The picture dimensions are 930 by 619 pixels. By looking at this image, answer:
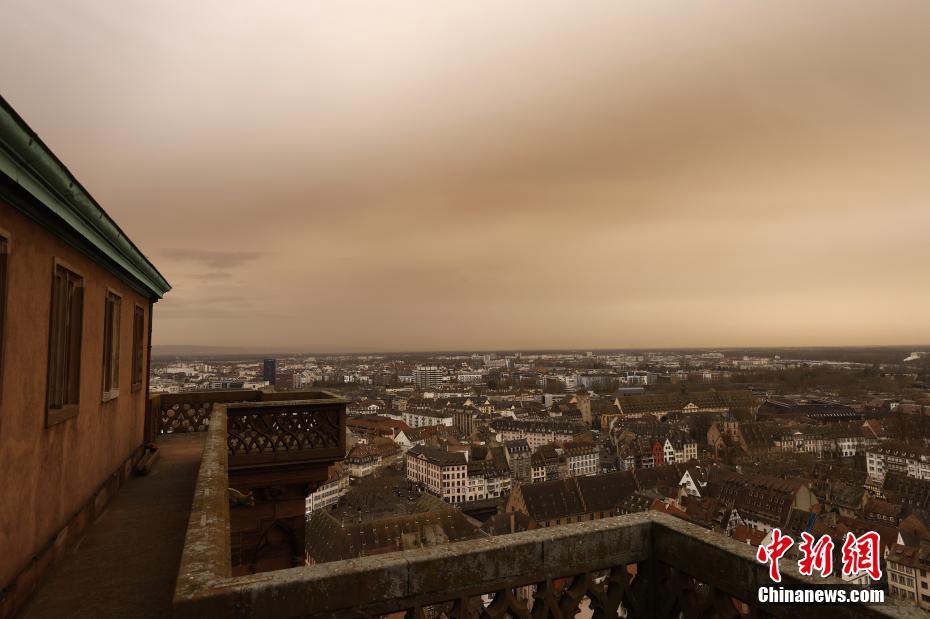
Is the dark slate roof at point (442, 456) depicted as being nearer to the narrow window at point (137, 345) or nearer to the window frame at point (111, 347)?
the narrow window at point (137, 345)

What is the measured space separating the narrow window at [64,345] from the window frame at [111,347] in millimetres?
1521

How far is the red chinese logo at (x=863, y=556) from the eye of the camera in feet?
11.9

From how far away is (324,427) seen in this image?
10.9 m

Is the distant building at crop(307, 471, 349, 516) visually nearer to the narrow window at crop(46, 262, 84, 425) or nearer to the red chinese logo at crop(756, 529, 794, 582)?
the narrow window at crop(46, 262, 84, 425)

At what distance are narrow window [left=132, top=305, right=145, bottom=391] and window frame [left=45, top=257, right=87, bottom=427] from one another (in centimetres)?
433

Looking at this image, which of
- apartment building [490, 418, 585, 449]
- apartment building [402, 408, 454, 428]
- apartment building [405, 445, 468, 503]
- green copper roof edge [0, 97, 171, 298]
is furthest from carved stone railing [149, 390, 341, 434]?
apartment building [402, 408, 454, 428]

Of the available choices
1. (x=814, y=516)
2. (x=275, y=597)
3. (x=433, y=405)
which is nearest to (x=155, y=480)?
(x=275, y=597)

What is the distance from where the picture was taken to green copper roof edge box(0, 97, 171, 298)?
3861 mm

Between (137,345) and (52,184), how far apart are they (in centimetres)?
752

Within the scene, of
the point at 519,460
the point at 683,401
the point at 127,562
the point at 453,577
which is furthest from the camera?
the point at 683,401

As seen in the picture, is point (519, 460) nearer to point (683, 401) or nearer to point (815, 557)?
point (683, 401)

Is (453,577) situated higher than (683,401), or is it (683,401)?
(453,577)

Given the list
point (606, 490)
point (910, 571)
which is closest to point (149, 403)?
point (910, 571)

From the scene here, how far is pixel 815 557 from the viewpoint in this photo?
3477mm
